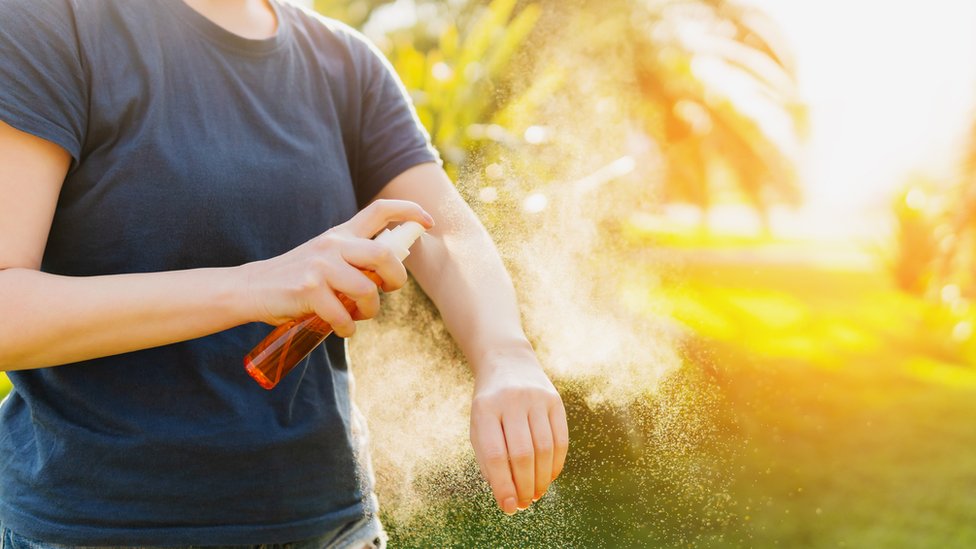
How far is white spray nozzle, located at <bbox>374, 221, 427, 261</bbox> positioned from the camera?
3.65ft

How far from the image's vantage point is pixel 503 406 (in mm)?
1080

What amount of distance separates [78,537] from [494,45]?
14.3 feet

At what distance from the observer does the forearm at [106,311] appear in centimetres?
97

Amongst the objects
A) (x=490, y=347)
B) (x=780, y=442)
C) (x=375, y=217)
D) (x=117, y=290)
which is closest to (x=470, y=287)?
(x=490, y=347)

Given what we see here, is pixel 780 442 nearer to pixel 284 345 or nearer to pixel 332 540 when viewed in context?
pixel 332 540

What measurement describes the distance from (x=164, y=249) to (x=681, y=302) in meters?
3.91

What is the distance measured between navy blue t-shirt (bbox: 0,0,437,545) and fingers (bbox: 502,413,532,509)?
36 centimetres

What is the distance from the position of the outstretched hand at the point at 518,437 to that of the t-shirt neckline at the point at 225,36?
66 centimetres

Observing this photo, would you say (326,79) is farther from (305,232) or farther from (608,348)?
(608,348)

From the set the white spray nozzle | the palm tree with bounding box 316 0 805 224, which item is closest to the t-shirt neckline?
the white spray nozzle

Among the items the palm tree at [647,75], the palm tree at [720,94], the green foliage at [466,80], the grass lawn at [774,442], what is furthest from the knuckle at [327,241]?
the palm tree at [720,94]

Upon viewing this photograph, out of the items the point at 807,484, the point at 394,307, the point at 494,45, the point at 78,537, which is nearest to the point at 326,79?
the point at 394,307

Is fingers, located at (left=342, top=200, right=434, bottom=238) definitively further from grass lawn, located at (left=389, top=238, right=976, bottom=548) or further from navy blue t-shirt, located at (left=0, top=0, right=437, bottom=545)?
grass lawn, located at (left=389, top=238, right=976, bottom=548)

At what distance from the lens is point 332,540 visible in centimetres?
129
